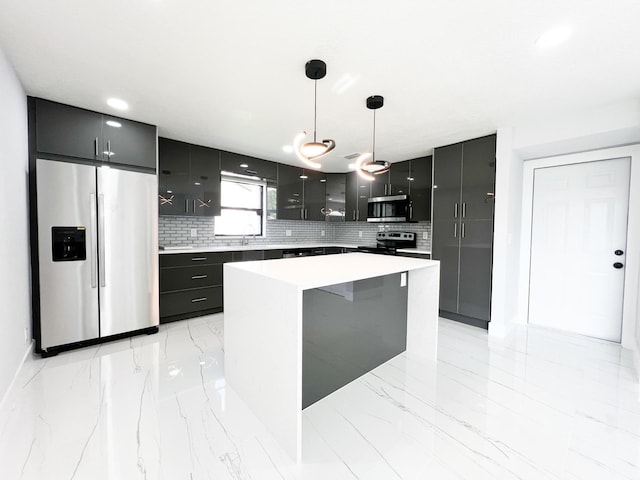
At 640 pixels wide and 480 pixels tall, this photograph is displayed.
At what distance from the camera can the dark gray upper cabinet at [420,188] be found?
4.31 meters

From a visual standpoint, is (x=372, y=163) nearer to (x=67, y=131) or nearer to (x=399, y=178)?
(x=399, y=178)

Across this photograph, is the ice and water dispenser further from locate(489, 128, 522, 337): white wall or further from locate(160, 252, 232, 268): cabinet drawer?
locate(489, 128, 522, 337): white wall

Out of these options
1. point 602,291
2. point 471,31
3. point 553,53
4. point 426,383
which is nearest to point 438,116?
point 553,53

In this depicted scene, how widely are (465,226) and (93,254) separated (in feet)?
13.6

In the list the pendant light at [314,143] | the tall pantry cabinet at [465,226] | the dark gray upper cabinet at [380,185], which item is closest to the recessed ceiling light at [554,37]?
the pendant light at [314,143]

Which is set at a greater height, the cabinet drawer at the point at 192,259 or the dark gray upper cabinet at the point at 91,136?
the dark gray upper cabinet at the point at 91,136

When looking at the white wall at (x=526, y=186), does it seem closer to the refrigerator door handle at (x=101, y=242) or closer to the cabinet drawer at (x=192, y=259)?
the cabinet drawer at (x=192, y=259)

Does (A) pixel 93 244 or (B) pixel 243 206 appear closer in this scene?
(A) pixel 93 244

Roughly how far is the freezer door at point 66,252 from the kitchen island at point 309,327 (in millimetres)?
1665

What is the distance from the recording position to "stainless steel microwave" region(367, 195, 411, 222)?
15.0 ft

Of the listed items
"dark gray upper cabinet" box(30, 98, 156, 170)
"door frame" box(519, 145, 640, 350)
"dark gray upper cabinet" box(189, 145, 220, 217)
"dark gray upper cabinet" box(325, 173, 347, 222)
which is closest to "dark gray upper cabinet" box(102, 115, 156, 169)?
"dark gray upper cabinet" box(30, 98, 156, 170)

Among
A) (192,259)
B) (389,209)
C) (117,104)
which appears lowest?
(192,259)

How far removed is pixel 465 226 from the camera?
358 centimetres

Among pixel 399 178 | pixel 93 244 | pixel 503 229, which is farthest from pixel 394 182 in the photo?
pixel 93 244
